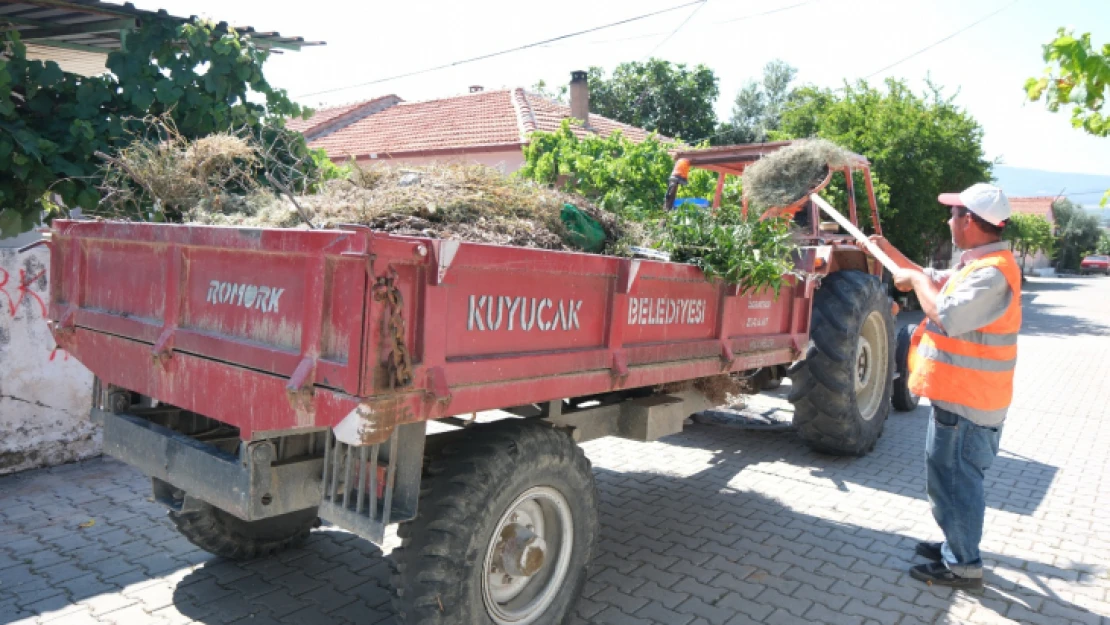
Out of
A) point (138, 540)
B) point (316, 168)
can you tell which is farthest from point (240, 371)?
point (316, 168)

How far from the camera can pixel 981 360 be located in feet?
12.7

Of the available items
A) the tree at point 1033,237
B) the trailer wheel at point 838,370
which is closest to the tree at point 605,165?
the trailer wheel at point 838,370

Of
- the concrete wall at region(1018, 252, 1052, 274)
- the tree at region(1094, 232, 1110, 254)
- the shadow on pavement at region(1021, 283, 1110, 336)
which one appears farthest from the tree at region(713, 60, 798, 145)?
the tree at region(1094, 232, 1110, 254)

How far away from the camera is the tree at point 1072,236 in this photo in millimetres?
58344

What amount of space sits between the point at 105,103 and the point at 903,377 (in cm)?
784

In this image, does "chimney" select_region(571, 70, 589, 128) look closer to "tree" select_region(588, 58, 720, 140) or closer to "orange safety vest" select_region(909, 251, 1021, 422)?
"orange safety vest" select_region(909, 251, 1021, 422)

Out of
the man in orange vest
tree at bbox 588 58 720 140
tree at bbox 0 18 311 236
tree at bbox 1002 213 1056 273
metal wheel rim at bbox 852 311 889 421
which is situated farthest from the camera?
tree at bbox 1002 213 1056 273

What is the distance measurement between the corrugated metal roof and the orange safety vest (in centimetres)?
600

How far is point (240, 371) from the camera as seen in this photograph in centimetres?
265

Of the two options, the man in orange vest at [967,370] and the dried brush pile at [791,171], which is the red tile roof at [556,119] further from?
the man in orange vest at [967,370]

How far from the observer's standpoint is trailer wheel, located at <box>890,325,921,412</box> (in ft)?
24.1

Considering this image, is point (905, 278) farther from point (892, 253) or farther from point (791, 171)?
point (791, 171)

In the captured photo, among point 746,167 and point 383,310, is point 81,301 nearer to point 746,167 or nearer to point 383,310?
point 383,310

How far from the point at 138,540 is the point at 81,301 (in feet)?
4.73
